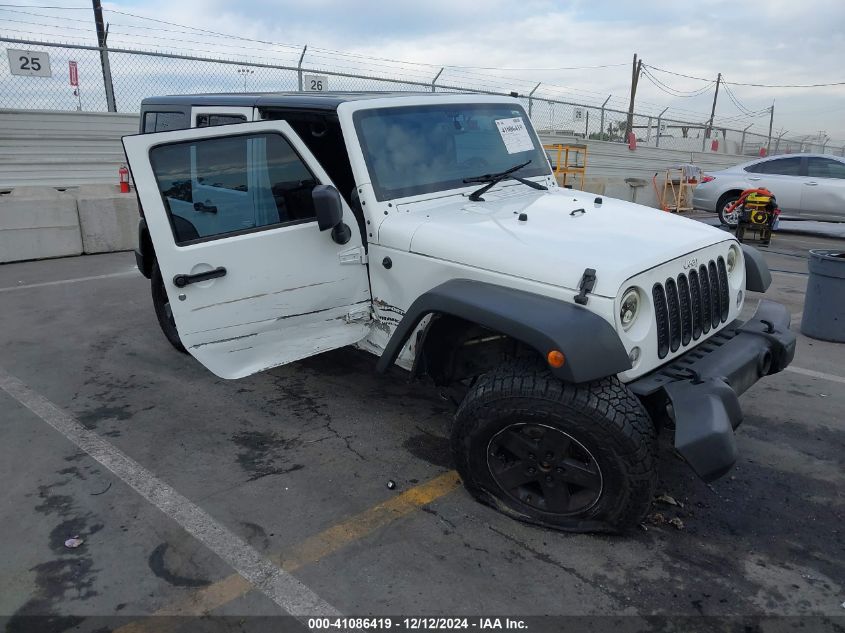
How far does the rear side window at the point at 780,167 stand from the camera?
12219 millimetres

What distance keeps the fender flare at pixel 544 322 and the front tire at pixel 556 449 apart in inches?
6.5

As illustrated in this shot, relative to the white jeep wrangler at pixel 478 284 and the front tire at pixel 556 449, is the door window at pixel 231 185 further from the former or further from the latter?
the front tire at pixel 556 449

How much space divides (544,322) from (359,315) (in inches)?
56.7

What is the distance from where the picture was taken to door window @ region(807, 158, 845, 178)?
1178cm

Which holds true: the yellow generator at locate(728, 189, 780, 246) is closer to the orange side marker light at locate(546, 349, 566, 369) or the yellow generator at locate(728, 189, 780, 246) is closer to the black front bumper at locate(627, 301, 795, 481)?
the black front bumper at locate(627, 301, 795, 481)

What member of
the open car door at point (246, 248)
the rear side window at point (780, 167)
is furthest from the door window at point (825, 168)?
the open car door at point (246, 248)

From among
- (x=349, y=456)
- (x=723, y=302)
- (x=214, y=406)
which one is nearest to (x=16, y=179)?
(x=214, y=406)

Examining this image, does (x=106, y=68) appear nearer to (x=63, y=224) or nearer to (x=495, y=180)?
(x=63, y=224)

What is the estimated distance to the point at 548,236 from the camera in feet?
10.5

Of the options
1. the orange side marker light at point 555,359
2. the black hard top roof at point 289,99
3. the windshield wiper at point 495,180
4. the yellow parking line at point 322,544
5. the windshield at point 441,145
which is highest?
the black hard top roof at point 289,99

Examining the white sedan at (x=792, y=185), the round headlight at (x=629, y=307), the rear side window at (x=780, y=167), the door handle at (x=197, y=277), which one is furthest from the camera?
the rear side window at (x=780, y=167)

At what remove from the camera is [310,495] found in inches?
131

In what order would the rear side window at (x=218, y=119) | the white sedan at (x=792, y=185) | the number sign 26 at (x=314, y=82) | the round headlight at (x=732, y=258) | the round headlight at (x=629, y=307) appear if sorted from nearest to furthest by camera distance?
the round headlight at (x=629, y=307)
the round headlight at (x=732, y=258)
the rear side window at (x=218, y=119)
the white sedan at (x=792, y=185)
the number sign 26 at (x=314, y=82)

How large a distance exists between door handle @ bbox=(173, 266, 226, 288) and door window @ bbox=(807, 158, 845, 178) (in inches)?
472
